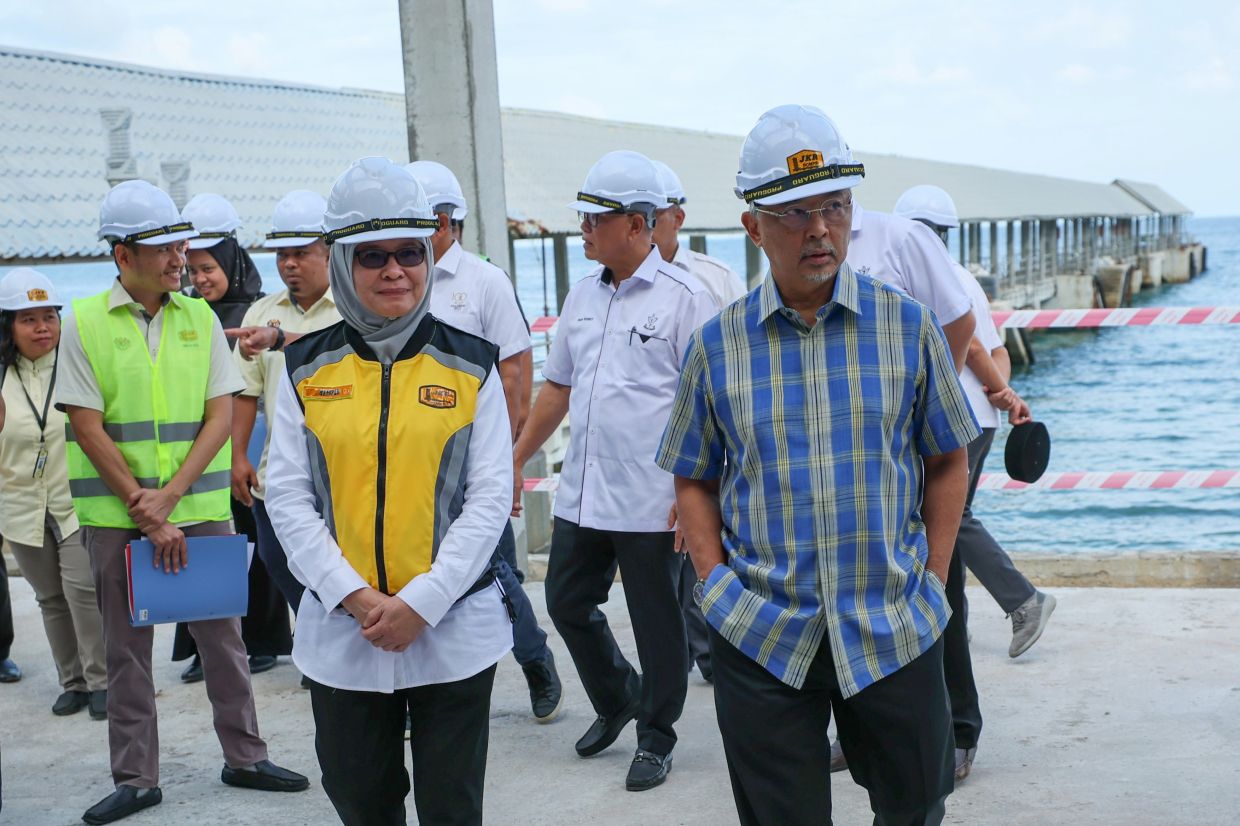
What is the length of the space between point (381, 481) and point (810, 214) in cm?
109

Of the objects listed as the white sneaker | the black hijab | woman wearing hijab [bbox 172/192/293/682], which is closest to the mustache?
the white sneaker

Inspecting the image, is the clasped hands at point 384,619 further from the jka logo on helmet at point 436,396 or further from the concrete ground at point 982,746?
the concrete ground at point 982,746

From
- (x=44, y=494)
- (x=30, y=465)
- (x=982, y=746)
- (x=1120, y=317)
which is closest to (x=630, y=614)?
(x=982, y=746)

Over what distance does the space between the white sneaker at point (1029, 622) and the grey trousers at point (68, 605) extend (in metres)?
3.84

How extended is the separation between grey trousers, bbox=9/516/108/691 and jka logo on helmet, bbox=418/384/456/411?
10.6 ft

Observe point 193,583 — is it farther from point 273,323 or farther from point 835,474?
point 835,474

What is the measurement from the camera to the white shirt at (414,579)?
286 cm

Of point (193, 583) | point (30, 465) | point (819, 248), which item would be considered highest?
point (819, 248)

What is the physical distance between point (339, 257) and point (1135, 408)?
115 feet

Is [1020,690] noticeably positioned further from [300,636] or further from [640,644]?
[300,636]

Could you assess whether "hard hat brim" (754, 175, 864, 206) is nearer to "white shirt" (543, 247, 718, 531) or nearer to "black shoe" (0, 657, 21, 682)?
"white shirt" (543, 247, 718, 531)

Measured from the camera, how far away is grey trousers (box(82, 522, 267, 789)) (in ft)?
14.2

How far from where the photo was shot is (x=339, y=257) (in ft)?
9.73

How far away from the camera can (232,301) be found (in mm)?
5977
